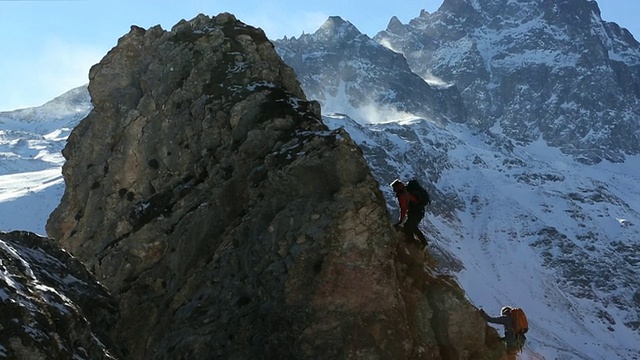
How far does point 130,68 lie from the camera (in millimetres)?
37969

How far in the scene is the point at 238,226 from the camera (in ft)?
81.1

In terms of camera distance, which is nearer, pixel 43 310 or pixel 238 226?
pixel 43 310

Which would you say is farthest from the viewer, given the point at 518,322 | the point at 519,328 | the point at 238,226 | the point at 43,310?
the point at 238,226

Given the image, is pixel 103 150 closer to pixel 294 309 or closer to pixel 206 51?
pixel 206 51

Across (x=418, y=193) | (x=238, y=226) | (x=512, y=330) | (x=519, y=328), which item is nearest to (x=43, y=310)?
(x=238, y=226)

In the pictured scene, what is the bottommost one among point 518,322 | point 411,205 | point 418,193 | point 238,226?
point 518,322

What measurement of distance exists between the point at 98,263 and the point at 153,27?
49.4 feet

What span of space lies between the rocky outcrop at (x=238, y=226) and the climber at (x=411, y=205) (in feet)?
2.79

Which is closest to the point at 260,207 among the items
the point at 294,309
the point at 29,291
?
the point at 294,309

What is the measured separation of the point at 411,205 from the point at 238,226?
5.97m

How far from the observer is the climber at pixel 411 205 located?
2405cm

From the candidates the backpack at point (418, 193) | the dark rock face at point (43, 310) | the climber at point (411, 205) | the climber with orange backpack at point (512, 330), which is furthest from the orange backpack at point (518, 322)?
the dark rock face at point (43, 310)

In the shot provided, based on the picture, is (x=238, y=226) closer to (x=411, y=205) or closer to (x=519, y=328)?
(x=411, y=205)

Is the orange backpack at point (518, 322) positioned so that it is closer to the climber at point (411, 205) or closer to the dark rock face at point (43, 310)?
the climber at point (411, 205)
